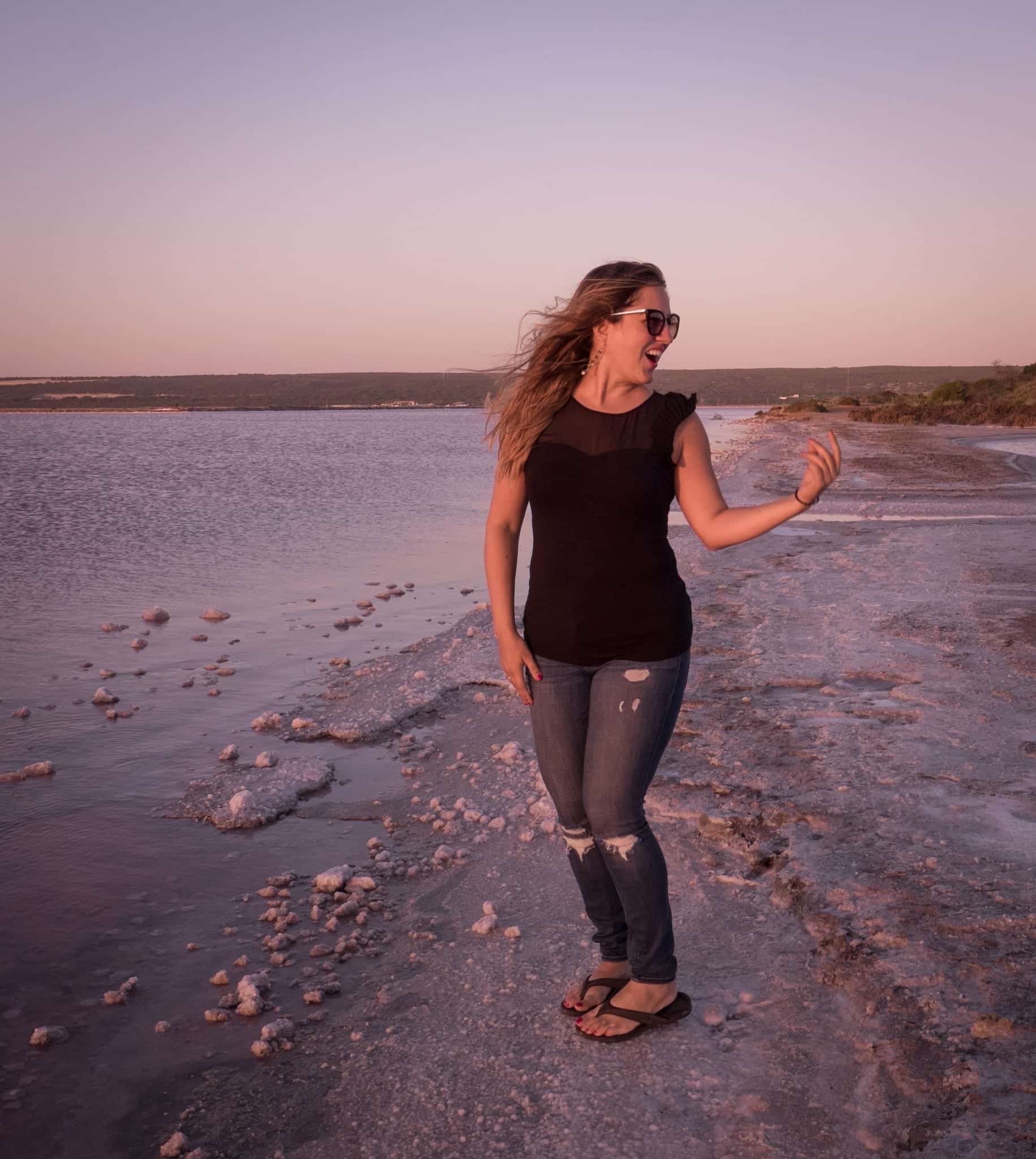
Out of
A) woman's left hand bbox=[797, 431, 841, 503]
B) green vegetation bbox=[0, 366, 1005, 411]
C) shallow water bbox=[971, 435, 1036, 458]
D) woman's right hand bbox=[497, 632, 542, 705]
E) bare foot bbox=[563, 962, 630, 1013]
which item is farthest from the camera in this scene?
green vegetation bbox=[0, 366, 1005, 411]

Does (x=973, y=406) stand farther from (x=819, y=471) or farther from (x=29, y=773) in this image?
(x=819, y=471)

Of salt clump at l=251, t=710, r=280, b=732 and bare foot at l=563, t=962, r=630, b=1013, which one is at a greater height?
bare foot at l=563, t=962, r=630, b=1013

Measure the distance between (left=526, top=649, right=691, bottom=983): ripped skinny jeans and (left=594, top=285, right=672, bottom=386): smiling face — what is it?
75 cm

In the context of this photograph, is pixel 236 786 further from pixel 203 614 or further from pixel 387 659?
pixel 203 614

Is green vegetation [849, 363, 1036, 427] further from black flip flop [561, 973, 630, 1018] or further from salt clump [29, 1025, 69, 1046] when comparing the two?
salt clump [29, 1025, 69, 1046]

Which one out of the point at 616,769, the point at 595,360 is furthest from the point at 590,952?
the point at 595,360

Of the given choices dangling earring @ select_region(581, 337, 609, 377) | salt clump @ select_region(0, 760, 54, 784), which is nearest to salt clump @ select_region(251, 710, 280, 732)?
salt clump @ select_region(0, 760, 54, 784)

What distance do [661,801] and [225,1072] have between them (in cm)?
209

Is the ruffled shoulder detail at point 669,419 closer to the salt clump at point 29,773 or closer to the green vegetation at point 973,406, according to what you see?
the salt clump at point 29,773

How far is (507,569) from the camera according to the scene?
295 cm

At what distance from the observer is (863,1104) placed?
2.50 m

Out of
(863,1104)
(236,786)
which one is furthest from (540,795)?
(863,1104)

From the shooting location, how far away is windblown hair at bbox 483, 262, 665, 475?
2.75m

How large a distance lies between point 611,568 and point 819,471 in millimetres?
551
